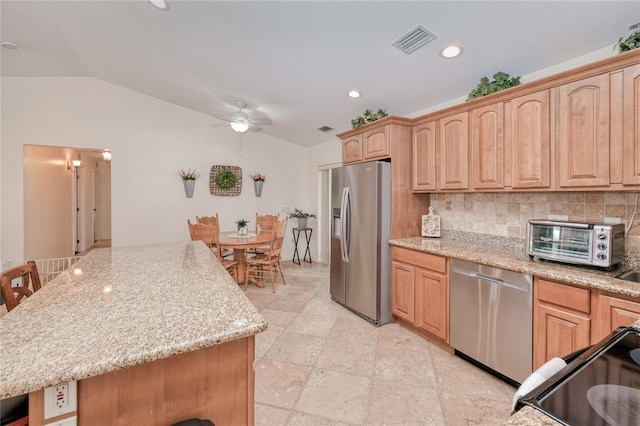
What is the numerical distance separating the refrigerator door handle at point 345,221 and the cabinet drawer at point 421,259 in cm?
56

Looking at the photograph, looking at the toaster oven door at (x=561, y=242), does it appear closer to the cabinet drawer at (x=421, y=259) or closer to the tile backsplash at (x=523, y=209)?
the tile backsplash at (x=523, y=209)

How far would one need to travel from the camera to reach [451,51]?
7.27ft

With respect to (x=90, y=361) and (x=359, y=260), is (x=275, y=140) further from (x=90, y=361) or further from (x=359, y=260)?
(x=90, y=361)

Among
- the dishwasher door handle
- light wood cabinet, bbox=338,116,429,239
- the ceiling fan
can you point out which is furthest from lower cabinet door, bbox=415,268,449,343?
the ceiling fan

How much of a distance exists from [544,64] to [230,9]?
2575mm

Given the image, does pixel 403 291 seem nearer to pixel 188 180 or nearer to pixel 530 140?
pixel 530 140

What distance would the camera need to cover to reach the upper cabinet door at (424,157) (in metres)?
2.78

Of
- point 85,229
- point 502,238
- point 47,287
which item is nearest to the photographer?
point 47,287

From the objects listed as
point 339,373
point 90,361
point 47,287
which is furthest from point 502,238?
point 47,287

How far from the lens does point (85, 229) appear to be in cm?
687

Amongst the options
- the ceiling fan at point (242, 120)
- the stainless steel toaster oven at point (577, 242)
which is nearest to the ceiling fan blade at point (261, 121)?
the ceiling fan at point (242, 120)

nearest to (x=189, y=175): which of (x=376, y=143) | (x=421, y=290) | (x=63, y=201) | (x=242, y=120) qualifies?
(x=242, y=120)

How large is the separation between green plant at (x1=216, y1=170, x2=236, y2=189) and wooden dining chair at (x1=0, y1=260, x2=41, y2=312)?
3.57 m

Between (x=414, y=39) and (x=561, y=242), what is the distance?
1.84 metres
